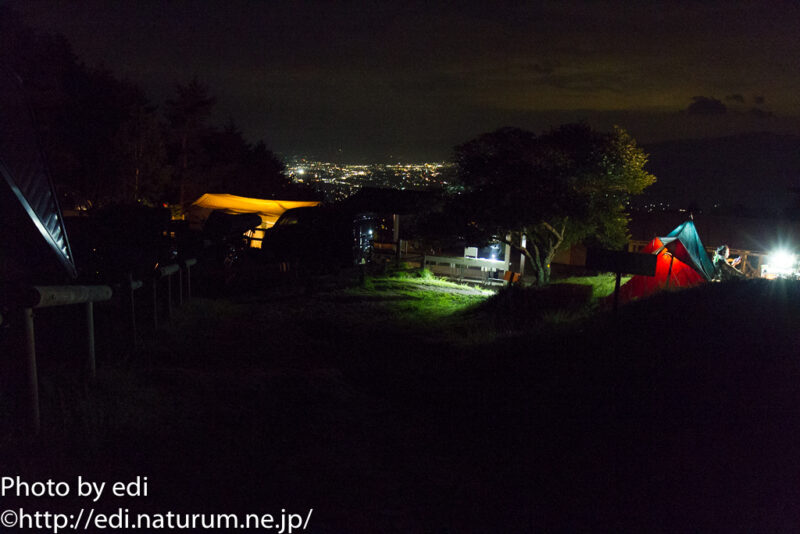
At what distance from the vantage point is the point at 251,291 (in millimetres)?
12547

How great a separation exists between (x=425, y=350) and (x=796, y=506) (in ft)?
16.2

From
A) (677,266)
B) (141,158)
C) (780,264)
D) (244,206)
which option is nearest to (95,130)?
(141,158)

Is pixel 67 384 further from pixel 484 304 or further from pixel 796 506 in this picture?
pixel 484 304

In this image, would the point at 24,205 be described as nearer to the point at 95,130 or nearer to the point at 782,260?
the point at 782,260

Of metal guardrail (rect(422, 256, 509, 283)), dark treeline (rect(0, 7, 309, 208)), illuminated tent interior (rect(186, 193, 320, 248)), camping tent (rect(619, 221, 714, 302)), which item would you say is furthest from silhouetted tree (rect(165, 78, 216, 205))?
camping tent (rect(619, 221, 714, 302))

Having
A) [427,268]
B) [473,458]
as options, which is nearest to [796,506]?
[473,458]

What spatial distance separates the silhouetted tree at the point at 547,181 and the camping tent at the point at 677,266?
10.4 ft

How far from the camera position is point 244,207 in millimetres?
23250

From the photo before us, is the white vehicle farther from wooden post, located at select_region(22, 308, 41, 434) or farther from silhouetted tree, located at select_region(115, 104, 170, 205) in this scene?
silhouetted tree, located at select_region(115, 104, 170, 205)

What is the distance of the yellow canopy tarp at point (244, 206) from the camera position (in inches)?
861

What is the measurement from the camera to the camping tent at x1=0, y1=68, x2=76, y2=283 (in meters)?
3.56

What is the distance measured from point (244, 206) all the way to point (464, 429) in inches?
807

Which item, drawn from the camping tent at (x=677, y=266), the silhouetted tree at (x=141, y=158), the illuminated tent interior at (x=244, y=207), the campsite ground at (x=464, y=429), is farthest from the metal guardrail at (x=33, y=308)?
the silhouetted tree at (x=141, y=158)

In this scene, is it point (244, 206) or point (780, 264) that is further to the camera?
point (244, 206)
